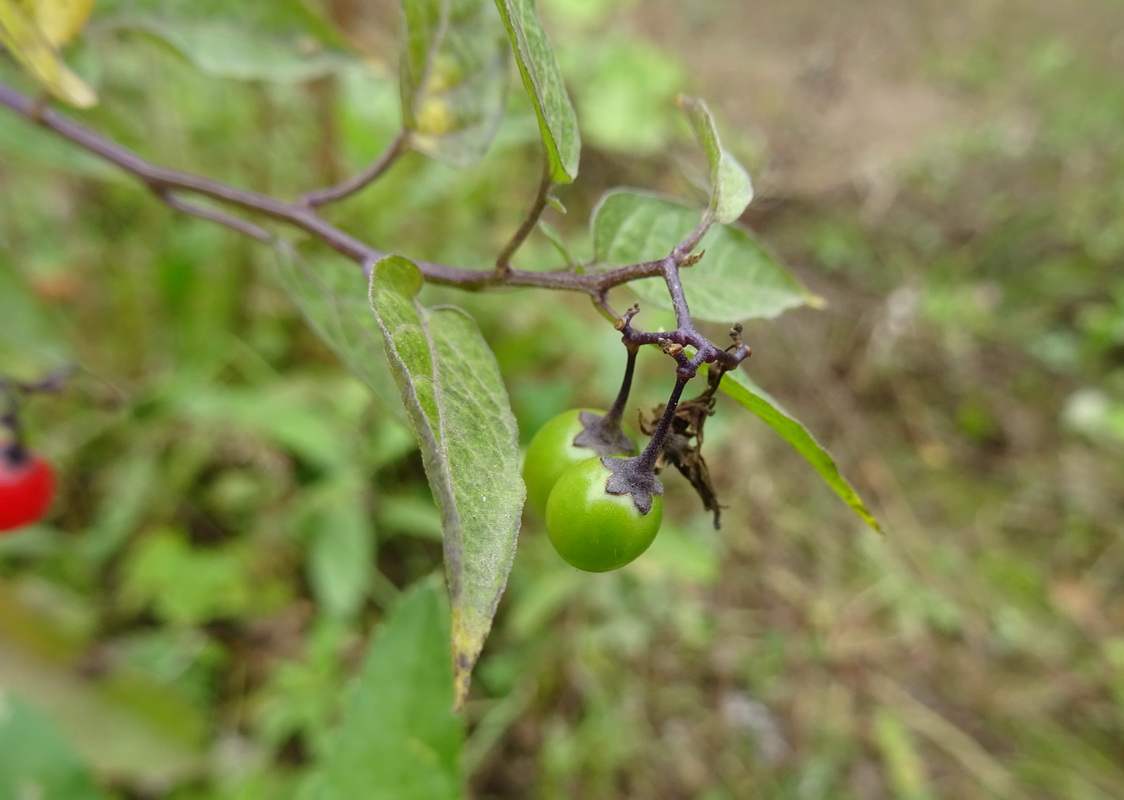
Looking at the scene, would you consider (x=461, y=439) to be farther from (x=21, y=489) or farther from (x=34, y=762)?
(x=21, y=489)

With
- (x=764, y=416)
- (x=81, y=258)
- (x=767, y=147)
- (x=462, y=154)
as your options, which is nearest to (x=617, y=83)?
(x=767, y=147)

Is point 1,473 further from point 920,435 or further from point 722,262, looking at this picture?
point 920,435

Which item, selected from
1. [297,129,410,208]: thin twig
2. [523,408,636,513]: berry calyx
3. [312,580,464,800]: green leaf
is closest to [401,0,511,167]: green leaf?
[297,129,410,208]: thin twig

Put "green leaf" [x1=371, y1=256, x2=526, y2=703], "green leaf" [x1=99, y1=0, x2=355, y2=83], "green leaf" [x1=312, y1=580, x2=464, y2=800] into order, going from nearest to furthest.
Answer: "green leaf" [x1=371, y1=256, x2=526, y2=703] → "green leaf" [x1=312, y1=580, x2=464, y2=800] → "green leaf" [x1=99, y1=0, x2=355, y2=83]

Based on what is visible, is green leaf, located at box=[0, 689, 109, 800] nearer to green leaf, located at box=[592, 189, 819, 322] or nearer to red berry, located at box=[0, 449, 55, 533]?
red berry, located at box=[0, 449, 55, 533]

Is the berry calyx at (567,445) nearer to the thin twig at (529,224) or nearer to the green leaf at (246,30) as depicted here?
the thin twig at (529,224)

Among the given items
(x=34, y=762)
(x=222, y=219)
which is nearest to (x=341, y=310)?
(x=222, y=219)
